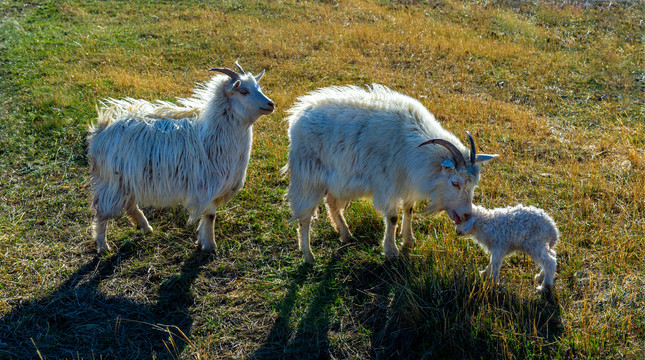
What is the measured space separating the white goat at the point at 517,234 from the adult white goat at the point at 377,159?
0.19m

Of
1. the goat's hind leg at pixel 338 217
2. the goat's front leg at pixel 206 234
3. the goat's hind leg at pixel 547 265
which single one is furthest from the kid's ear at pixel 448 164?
the goat's front leg at pixel 206 234

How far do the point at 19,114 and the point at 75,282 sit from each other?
5.03m

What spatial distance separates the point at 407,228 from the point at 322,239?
3.49 ft

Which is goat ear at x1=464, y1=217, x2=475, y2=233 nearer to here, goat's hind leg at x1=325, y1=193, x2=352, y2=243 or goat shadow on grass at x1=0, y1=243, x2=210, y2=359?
goat's hind leg at x1=325, y1=193, x2=352, y2=243

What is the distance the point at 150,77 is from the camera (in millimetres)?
10289

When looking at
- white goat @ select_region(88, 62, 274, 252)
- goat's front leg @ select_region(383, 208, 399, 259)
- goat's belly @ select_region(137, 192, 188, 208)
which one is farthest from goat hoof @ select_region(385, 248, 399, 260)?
goat's belly @ select_region(137, 192, 188, 208)

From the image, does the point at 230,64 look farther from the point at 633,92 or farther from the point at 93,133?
the point at 633,92

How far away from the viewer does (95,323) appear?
445 centimetres

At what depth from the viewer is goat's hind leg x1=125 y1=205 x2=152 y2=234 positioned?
5.66m

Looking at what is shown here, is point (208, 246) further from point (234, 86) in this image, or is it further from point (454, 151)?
point (454, 151)

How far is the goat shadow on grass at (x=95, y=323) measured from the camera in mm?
4172

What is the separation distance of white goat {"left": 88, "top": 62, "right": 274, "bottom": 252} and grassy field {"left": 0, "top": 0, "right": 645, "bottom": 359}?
71 centimetres

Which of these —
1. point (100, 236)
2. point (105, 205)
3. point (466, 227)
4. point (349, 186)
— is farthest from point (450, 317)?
point (100, 236)

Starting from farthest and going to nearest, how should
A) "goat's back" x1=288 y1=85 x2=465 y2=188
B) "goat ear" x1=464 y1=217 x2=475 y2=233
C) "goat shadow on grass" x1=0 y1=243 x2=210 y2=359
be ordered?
"goat's back" x1=288 y1=85 x2=465 y2=188
"goat ear" x1=464 y1=217 x2=475 y2=233
"goat shadow on grass" x1=0 y1=243 x2=210 y2=359
